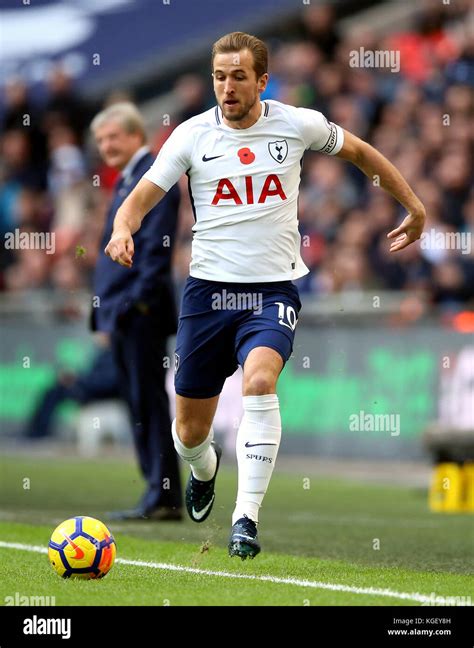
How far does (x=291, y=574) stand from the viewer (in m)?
7.01

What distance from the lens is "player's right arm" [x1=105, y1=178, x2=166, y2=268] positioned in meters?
7.09

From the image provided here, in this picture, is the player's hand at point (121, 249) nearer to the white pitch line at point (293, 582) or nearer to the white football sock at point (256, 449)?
the white football sock at point (256, 449)

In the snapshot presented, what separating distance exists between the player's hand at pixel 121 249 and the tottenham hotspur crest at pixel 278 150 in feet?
2.99

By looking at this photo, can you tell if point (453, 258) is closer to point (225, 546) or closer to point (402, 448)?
point (402, 448)

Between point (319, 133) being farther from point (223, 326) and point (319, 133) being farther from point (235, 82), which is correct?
point (223, 326)

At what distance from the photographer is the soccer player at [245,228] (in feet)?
24.1

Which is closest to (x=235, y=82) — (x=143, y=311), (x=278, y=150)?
(x=278, y=150)

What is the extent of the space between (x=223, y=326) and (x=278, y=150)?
938 mm

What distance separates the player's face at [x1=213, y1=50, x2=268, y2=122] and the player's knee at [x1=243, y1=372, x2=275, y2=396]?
1313mm
